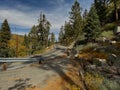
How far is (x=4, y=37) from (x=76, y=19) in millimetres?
24250

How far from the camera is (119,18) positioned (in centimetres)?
5222

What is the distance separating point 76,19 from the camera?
6316 centimetres

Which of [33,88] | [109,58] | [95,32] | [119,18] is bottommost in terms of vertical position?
[33,88]

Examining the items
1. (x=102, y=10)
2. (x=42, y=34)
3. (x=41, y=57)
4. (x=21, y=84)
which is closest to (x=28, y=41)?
(x=42, y=34)

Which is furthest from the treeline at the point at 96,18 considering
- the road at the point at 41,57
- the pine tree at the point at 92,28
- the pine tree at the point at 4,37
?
the pine tree at the point at 4,37

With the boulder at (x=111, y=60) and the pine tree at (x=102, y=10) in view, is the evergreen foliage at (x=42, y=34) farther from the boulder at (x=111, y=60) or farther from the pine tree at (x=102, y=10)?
the boulder at (x=111, y=60)

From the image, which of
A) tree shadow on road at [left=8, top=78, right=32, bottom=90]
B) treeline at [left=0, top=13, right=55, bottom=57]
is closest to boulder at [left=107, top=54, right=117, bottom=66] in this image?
tree shadow on road at [left=8, top=78, right=32, bottom=90]

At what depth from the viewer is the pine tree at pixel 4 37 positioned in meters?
56.9

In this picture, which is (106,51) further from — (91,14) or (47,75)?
(91,14)

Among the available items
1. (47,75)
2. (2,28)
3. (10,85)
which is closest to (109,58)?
(47,75)

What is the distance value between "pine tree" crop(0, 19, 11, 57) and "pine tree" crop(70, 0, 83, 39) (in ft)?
70.8

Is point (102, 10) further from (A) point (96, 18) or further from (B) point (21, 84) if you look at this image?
(B) point (21, 84)

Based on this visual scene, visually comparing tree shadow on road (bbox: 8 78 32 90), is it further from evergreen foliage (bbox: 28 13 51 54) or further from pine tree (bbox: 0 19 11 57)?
evergreen foliage (bbox: 28 13 51 54)

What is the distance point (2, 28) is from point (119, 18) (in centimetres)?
3637
